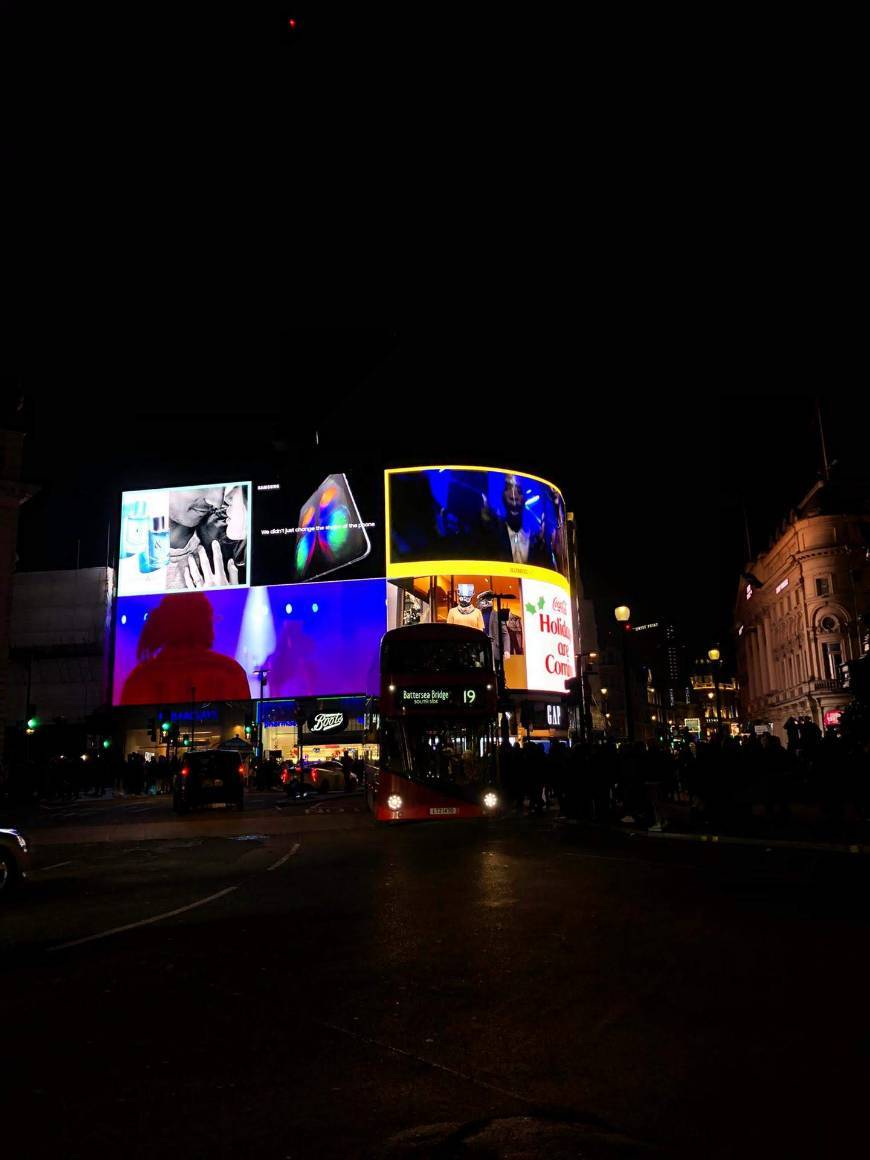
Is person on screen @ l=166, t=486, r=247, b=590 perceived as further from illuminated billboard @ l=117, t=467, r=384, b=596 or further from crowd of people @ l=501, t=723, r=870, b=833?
crowd of people @ l=501, t=723, r=870, b=833

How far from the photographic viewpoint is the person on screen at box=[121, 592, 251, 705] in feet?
213

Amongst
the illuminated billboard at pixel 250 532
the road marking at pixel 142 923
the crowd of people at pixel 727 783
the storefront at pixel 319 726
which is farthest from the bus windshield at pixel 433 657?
the illuminated billboard at pixel 250 532

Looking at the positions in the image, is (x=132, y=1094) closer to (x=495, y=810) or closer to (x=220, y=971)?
(x=220, y=971)

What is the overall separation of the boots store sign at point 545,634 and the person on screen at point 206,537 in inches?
813

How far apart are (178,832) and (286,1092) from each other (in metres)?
17.4

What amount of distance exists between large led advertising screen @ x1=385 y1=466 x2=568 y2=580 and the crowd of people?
40906 mm

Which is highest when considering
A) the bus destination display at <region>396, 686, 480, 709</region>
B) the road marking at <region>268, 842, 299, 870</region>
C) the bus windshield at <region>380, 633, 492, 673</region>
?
the bus windshield at <region>380, 633, 492, 673</region>

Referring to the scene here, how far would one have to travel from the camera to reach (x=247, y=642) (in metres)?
65.1

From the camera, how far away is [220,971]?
659cm

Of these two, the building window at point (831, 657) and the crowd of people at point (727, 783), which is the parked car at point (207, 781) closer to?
the crowd of people at point (727, 783)

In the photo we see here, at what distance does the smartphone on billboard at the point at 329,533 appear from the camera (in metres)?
64.3

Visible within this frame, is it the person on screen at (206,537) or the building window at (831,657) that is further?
the building window at (831,657)

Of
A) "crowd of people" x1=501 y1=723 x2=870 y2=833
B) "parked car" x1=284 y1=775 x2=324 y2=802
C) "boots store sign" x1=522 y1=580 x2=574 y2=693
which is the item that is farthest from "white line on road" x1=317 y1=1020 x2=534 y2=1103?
"boots store sign" x1=522 y1=580 x2=574 y2=693

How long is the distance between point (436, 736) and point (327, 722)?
44.4 metres
